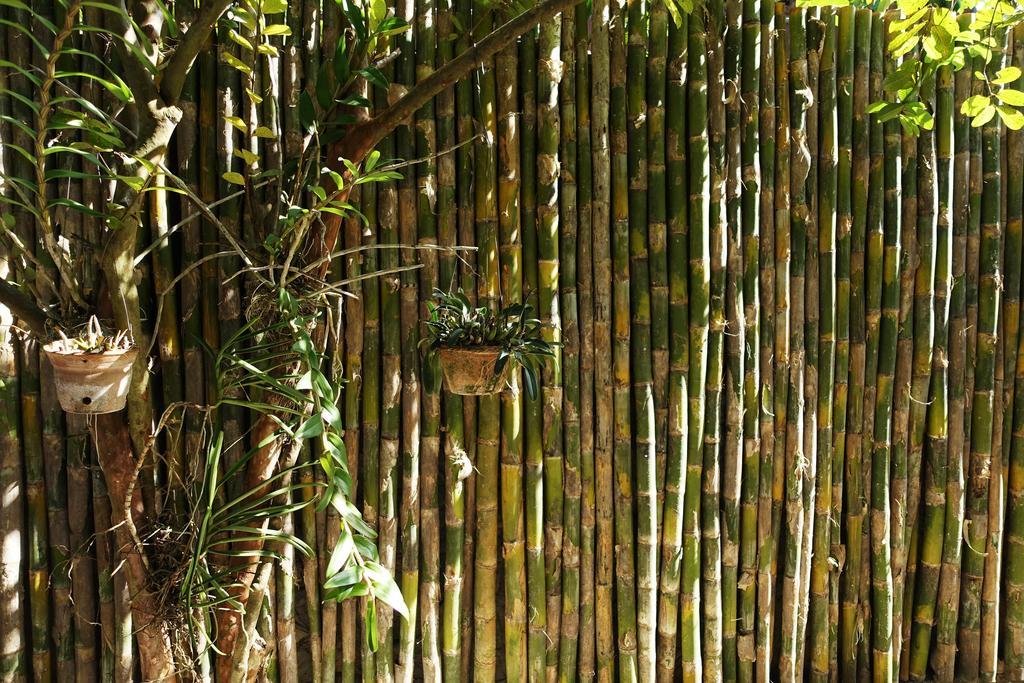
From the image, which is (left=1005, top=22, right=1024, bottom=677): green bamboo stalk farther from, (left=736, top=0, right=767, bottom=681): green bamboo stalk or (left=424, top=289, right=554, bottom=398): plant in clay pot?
(left=424, top=289, right=554, bottom=398): plant in clay pot

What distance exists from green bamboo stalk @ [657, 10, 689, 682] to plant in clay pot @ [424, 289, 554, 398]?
0.50m

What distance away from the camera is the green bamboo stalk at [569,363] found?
1.93 m

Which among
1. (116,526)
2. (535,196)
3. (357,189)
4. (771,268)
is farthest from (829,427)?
(116,526)

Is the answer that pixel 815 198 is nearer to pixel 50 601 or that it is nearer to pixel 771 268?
pixel 771 268

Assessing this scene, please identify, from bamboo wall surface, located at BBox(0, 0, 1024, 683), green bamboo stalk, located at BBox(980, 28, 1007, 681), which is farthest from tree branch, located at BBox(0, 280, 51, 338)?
green bamboo stalk, located at BBox(980, 28, 1007, 681)

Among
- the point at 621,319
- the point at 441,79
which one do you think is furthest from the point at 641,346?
the point at 441,79

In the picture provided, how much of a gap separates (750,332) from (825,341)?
244mm

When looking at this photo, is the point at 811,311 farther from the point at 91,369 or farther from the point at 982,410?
the point at 91,369

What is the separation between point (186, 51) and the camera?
1.45m

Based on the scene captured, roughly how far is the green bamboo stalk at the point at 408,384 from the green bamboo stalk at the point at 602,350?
0.49 meters

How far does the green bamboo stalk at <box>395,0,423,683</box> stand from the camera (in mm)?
1848

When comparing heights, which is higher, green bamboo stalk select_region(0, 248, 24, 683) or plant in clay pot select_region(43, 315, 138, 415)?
plant in clay pot select_region(43, 315, 138, 415)

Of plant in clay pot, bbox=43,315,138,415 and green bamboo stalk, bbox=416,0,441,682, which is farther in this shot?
green bamboo stalk, bbox=416,0,441,682

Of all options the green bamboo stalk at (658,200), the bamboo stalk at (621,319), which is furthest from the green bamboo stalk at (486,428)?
the green bamboo stalk at (658,200)
